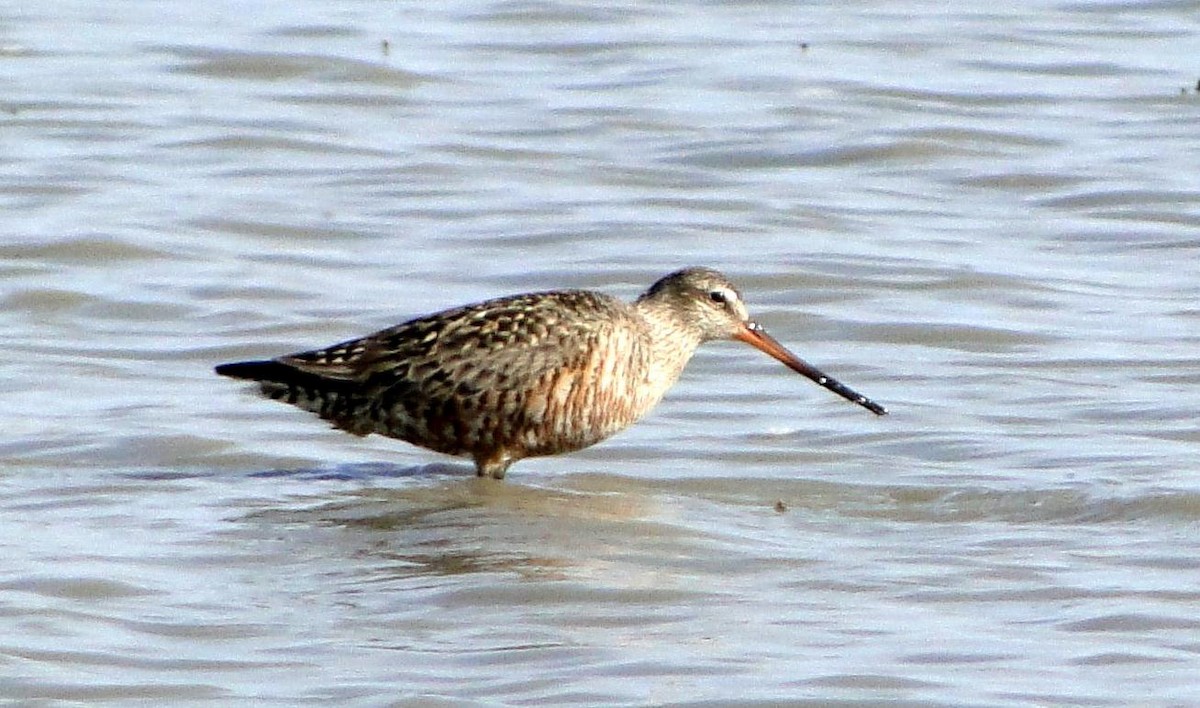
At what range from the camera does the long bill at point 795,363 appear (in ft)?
30.2

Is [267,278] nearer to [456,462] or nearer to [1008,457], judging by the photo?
[456,462]

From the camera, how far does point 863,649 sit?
6480mm

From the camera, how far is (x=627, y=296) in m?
11.2

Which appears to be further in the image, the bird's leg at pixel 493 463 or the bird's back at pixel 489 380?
the bird's leg at pixel 493 463

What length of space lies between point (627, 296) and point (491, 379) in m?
2.59

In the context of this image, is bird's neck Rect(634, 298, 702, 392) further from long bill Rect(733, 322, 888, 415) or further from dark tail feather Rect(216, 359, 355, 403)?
dark tail feather Rect(216, 359, 355, 403)

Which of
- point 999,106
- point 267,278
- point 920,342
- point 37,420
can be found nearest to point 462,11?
point 999,106

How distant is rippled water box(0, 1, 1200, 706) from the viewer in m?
6.60

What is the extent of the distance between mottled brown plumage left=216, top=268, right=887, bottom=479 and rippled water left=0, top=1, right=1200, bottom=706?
0.18 m

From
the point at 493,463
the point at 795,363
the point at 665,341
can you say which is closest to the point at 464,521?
the point at 493,463

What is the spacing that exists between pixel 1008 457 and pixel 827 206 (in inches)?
156

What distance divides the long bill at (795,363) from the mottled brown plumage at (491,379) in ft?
2.15

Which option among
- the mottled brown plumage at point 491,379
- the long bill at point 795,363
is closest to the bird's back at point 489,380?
the mottled brown plumage at point 491,379

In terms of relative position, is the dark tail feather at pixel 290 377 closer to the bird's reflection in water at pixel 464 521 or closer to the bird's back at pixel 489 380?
the bird's back at pixel 489 380
